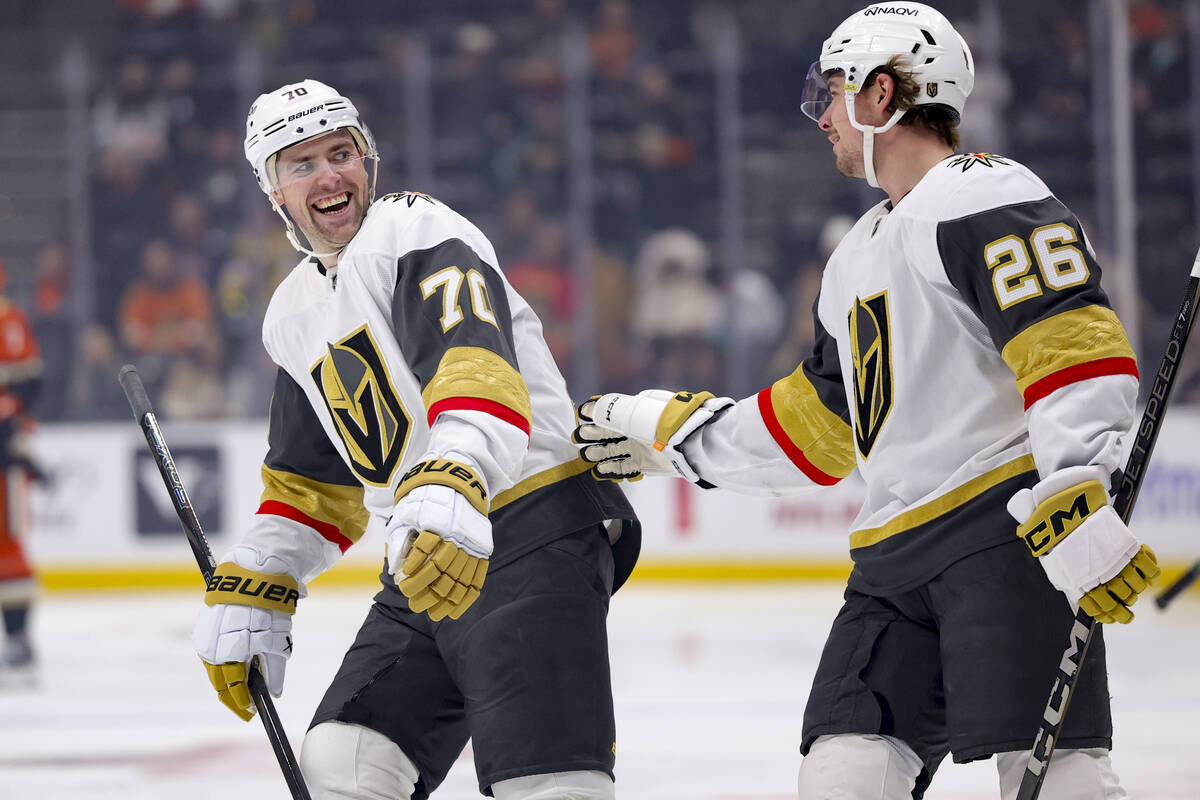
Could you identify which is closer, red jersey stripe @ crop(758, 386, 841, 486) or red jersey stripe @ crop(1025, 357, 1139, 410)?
red jersey stripe @ crop(1025, 357, 1139, 410)

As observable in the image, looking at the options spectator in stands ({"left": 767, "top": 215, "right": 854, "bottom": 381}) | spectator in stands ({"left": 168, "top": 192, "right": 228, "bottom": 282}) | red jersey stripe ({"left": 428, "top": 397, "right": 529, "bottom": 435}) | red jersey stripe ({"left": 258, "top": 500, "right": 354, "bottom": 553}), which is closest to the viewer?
red jersey stripe ({"left": 428, "top": 397, "right": 529, "bottom": 435})

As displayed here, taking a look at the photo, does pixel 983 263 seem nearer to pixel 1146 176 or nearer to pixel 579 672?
pixel 579 672

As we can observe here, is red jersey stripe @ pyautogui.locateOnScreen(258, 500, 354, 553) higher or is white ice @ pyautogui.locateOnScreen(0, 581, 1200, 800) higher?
red jersey stripe @ pyautogui.locateOnScreen(258, 500, 354, 553)

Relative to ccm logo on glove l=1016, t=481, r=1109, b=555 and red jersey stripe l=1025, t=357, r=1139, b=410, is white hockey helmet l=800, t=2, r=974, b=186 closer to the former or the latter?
red jersey stripe l=1025, t=357, r=1139, b=410

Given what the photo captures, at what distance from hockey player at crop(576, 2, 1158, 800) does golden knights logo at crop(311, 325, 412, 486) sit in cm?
62

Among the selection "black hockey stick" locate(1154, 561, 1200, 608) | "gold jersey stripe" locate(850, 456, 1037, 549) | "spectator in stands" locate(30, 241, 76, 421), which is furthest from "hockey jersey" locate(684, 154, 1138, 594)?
"spectator in stands" locate(30, 241, 76, 421)

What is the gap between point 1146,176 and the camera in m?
6.91

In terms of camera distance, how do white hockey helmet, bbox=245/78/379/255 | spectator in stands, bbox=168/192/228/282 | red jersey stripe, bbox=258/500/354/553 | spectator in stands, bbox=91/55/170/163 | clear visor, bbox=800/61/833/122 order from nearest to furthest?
clear visor, bbox=800/61/833/122 < white hockey helmet, bbox=245/78/379/255 < red jersey stripe, bbox=258/500/354/553 < spectator in stands, bbox=168/192/228/282 < spectator in stands, bbox=91/55/170/163

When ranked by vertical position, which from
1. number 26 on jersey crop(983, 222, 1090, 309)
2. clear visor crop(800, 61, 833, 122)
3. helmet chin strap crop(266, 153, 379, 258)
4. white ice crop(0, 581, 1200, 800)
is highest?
clear visor crop(800, 61, 833, 122)

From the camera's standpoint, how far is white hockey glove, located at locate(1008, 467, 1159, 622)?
5.47 ft

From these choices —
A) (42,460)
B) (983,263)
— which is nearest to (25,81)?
(42,460)

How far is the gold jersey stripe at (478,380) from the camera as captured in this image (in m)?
1.82

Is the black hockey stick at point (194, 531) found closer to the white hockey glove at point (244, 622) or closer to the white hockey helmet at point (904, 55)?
the white hockey glove at point (244, 622)

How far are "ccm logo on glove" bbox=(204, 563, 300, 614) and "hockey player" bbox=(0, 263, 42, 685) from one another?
125 inches
